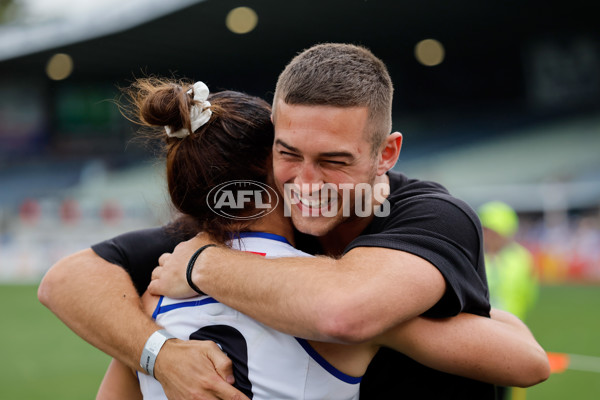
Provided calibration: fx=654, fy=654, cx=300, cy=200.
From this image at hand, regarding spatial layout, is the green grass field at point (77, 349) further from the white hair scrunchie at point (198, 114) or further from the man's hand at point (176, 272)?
the white hair scrunchie at point (198, 114)

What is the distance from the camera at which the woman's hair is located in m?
2.12

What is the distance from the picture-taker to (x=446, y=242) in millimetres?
1889

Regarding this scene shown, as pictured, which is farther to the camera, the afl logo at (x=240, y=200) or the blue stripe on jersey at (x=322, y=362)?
the afl logo at (x=240, y=200)

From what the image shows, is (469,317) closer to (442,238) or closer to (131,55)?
(442,238)

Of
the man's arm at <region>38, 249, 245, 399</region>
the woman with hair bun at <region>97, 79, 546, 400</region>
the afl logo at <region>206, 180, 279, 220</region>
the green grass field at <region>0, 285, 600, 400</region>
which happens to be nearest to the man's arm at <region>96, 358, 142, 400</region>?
the woman with hair bun at <region>97, 79, 546, 400</region>

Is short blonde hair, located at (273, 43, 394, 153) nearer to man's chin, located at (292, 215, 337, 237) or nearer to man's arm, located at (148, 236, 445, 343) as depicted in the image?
man's chin, located at (292, 215, 337, 237)

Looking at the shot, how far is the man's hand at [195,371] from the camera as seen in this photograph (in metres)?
1.89

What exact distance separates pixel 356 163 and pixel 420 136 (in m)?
25.8

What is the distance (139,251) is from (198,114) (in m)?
0.66

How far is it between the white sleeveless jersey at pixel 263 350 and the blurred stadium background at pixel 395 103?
16008 millimetres

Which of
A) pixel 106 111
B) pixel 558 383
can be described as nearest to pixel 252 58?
pixel 106 111

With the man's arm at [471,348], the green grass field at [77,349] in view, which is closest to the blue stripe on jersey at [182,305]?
the man's arm at [471,348]

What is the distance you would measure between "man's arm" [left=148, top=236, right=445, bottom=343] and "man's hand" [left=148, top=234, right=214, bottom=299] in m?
0.09

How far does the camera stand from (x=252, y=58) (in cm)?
2552
